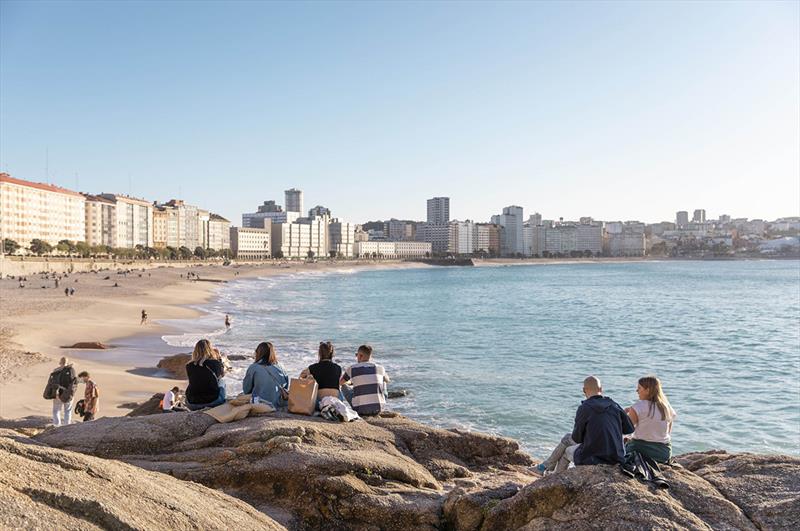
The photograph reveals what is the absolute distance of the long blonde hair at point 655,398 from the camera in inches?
268

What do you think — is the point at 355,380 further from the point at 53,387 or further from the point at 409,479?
the point at 53,387

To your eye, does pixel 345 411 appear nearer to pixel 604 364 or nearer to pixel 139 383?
pixel 139 383

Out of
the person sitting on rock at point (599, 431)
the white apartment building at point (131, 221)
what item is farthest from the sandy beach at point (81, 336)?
the white apartment building at point (131, 221)

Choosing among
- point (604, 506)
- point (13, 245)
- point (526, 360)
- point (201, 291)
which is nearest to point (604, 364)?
point (526, 360)

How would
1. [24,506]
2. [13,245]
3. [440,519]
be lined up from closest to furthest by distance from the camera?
[24,506], [440,519], [13,245]

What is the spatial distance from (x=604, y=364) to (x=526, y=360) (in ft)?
11.1

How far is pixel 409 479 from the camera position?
7508 millimetres

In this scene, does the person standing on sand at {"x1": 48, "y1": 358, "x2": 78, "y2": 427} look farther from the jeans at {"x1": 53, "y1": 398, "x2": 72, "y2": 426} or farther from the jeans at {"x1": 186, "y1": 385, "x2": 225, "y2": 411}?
the jeans at {"x1": 186, "y1": 385, "x2": 225, "y2": 411}

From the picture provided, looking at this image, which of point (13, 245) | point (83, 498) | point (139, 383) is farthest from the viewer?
point (13, 245)

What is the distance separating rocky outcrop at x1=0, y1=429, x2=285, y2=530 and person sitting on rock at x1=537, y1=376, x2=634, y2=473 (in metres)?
3.12

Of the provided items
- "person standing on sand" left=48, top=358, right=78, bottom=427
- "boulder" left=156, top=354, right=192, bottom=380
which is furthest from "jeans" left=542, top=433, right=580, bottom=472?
"boulder" left=156, top=354, right=192, bottom=380

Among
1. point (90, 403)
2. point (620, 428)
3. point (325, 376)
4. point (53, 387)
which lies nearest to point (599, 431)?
point (620, 428)

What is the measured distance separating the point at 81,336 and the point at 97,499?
27.6m

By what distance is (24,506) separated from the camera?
4.14 metres
